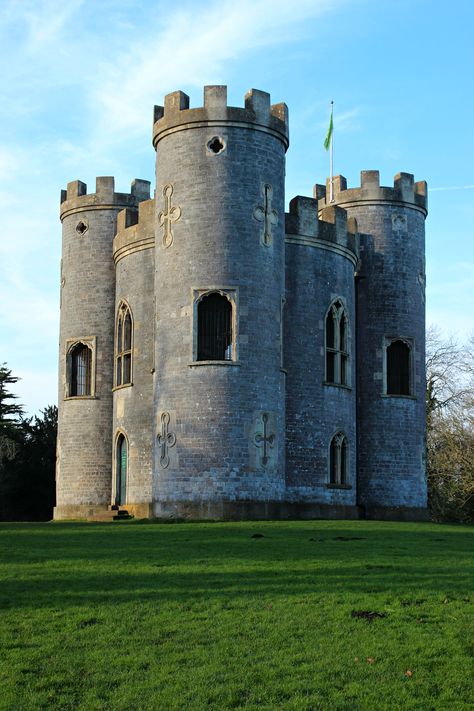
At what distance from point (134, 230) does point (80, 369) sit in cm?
624

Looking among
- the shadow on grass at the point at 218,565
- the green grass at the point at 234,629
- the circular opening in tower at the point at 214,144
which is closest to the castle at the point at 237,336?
the circular opening in tower at the point at 214,144

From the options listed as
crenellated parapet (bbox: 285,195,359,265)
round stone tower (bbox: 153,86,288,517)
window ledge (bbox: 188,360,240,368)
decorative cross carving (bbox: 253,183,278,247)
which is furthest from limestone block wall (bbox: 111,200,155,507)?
decorative cross carving (bbox: 253,183,278,247)

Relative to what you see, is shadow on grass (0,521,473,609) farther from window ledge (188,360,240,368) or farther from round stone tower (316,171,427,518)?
round stone tower (316,171,427,518)

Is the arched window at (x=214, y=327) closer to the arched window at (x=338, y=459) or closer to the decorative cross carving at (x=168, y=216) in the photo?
the decorative cross carving at (x=168, y=216)

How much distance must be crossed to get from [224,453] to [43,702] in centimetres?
1877

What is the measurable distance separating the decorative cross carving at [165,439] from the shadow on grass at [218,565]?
5.72 meters

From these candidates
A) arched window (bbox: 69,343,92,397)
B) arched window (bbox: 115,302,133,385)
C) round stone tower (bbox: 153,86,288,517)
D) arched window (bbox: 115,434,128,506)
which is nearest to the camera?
round stone tower (bbox: 153,86,288,517)

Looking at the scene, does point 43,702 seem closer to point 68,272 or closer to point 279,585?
point 279,585

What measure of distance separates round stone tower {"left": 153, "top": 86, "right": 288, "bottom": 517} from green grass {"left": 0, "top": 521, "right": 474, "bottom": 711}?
968cm

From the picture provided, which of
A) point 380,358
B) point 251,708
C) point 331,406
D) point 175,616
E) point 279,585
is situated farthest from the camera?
point 380,358

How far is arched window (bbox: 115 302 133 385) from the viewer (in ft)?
116

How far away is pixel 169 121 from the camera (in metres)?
31.7

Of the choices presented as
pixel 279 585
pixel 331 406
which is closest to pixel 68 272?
pixel 331 406

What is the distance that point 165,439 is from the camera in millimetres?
30172
